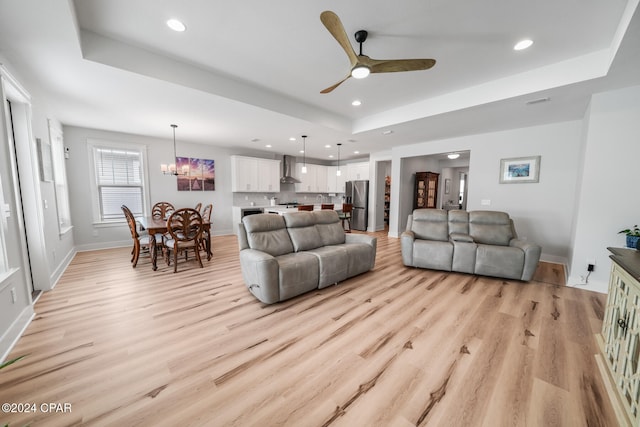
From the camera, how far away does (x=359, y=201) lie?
766 cm

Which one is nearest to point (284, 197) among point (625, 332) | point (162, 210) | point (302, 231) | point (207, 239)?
point (162, 210)

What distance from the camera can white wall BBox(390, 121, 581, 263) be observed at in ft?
13.6

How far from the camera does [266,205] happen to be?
7516mm

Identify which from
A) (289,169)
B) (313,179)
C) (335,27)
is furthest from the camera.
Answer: (313,179)

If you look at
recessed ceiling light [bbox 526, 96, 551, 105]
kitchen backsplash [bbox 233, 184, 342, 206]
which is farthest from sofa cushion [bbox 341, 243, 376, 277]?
kitchen backsplash [bbox 233, 184, 342, 206]

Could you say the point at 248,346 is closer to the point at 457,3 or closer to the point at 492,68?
the point at 457,3

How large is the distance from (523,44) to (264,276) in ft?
12.0

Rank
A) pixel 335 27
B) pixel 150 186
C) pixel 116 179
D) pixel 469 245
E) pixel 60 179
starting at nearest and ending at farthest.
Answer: pixel 335 27
pixel 469 245
pixel 60 179
pixel 116 179
pixel 150 186

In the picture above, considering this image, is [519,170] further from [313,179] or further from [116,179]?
[116,179]

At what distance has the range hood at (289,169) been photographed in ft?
24.9

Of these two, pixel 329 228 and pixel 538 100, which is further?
pixel 329 228

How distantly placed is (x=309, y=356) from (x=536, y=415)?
1.46 metres

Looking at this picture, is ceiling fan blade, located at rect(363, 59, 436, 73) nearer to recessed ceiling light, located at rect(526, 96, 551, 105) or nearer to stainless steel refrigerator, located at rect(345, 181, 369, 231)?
recessed ceiling light, located at rect(526, 96, 551, 105)

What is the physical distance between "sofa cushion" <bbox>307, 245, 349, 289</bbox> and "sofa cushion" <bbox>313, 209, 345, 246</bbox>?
40 cm
